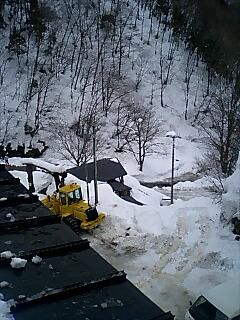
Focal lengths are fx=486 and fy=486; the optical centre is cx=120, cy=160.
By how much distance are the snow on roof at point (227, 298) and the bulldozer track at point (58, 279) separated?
2.11 metres

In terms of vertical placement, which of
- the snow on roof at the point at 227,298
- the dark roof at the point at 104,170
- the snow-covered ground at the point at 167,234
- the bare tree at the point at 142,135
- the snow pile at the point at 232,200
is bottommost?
the bare tree at the point at 142,135

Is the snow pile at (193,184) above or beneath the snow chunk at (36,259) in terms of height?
beneath

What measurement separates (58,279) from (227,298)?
2.84 meters

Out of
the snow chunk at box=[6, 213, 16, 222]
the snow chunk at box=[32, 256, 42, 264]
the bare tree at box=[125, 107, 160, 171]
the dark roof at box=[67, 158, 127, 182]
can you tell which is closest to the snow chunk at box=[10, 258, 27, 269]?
the snow chunk at box=[32, 256, 42, 264]

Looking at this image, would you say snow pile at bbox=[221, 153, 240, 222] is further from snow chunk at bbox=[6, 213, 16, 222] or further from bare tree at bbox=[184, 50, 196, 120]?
bare tree at bbox=[184, 50, 196, 120]

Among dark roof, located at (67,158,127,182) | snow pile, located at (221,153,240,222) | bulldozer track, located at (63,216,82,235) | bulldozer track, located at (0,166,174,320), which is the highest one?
bulldozer track, located at (0,166,174,320)

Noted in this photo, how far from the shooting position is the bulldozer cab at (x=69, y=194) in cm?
1048

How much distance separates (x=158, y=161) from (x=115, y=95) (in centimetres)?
448

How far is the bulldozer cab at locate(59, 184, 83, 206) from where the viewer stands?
1048cm

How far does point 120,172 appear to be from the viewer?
15656 mm

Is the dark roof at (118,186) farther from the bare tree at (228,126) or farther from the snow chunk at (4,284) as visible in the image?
the snow chunk at (4,284)

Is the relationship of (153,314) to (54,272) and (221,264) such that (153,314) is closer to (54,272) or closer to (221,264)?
(54,272)

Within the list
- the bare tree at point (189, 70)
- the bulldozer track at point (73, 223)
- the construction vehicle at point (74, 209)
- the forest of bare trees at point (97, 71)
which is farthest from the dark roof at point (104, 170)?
the bare tree at point (189, 70)

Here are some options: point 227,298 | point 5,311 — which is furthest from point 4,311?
point 227,298
